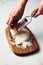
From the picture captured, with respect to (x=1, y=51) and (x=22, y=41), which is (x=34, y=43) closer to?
(x=22, y=41)

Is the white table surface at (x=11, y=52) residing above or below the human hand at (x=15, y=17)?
below

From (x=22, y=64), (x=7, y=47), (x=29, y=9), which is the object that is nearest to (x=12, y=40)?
(x=7, y=47)

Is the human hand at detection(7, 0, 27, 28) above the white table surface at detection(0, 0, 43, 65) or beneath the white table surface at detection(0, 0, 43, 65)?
above

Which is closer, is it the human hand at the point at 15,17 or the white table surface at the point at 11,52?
the white table surface at the point at 11,52

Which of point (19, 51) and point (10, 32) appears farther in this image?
point (10, 32)

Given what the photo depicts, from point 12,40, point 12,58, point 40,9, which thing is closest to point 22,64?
point 12,58

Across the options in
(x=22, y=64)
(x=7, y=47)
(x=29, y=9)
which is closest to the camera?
(x=22, y=64)

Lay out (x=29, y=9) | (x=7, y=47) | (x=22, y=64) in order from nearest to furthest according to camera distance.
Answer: (x=22, y=64) < (x=7, y=47) < (x=29, y=9)

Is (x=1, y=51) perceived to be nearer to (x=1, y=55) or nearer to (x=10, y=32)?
(x=1, y=55)

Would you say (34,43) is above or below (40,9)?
below

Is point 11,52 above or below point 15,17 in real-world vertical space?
below

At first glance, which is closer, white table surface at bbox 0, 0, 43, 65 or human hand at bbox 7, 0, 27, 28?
white table surface at bbox 0, 0, 43, 65
